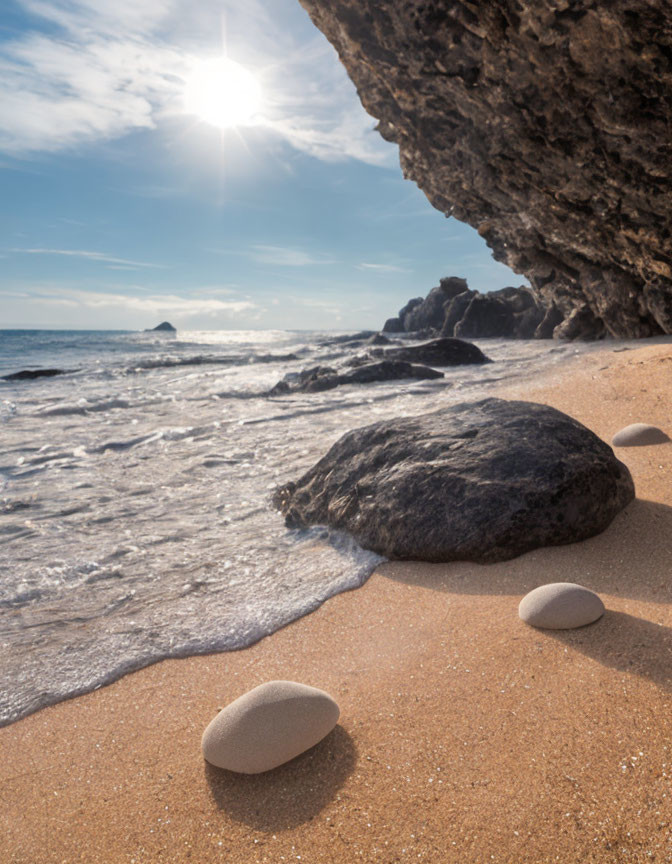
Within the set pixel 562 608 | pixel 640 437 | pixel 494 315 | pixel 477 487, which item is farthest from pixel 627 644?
pixel 494 315

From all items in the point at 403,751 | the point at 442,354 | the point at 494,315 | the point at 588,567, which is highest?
the point at 494,315

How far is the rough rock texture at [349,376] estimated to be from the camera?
10.8 meters

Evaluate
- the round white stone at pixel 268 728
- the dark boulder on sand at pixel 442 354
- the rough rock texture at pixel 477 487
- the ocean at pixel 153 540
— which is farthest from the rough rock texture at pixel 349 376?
the round white stone at pixel 268 728

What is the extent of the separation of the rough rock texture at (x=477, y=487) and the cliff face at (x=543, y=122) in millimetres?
5508

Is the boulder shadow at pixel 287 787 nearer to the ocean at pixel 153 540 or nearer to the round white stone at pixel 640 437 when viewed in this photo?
the ocean at pixel 153 540

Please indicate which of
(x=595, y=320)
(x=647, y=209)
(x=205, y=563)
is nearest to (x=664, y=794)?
(x=205, y=563)

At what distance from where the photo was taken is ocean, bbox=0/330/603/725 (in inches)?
97.3

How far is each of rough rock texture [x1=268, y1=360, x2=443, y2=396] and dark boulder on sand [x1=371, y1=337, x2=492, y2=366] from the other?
7.08 ft

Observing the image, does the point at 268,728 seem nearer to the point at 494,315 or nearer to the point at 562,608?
the point at 562,608

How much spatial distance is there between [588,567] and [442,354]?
1157 centimetres

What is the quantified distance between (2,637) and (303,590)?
157cm

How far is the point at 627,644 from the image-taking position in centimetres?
194

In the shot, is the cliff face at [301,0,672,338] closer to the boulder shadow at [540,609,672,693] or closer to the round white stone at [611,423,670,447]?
the round white stone at [611,423,670,447]

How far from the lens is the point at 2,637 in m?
2.62
